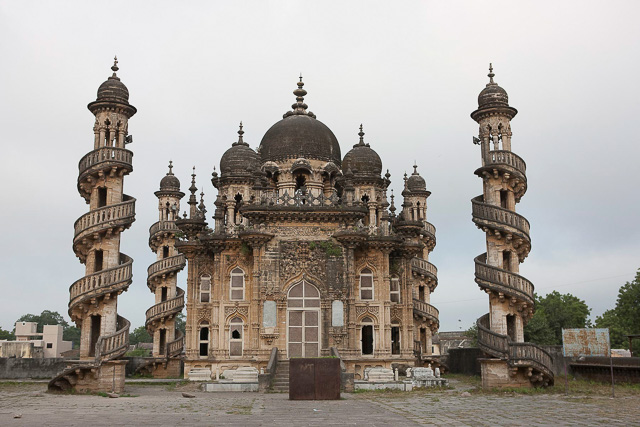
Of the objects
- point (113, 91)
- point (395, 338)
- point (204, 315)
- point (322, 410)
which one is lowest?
point (322, 410)

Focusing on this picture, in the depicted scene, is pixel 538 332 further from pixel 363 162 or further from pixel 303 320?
pixel 303 320

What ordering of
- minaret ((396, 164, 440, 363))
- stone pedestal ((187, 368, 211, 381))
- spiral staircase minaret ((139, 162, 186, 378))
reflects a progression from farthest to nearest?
1. spiral staircase minaret ((139, 162, 186, 378))
2. minaret ((396, 164, 440, 363))
3. stone pedestal ((187, 368, 211, 381))

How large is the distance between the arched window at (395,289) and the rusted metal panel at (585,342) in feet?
39.3

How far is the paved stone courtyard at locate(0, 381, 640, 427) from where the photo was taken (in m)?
15.3

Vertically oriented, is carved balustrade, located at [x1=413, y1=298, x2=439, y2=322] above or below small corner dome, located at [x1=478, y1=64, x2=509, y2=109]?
below

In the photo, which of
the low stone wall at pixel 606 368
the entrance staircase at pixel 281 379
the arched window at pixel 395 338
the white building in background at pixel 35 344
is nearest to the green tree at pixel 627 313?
the low stone wall at pixel 606 368

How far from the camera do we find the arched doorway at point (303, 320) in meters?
31.3

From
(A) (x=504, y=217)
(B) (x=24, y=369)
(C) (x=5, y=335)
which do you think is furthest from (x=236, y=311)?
(C) (x=5, y=335)

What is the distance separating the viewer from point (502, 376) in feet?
84.8

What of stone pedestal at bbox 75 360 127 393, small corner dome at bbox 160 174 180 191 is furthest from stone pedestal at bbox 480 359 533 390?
small corner dome at bbox 160 174 180 191

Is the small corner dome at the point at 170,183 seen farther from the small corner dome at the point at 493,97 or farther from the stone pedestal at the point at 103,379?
the small corner dome at the point at 493,97

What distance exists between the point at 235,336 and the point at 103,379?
789cm

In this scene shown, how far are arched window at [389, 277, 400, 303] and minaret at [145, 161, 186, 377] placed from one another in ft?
46.5

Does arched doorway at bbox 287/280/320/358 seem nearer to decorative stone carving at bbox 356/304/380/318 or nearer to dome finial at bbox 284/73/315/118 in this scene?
decorative stone carving at bbox 356/304/380/318
